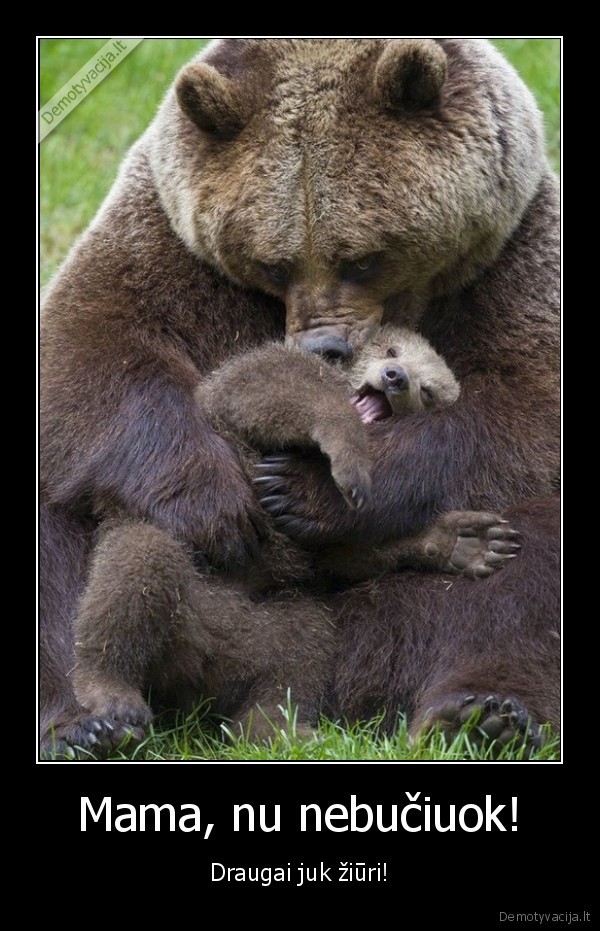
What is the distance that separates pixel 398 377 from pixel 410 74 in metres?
1.23

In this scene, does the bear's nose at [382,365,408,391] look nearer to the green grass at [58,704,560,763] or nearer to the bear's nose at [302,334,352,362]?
the bear's nose at [302,334,352,362]

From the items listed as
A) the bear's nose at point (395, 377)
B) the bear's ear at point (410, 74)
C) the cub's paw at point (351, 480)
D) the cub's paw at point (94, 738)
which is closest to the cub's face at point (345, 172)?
the bear's ear at point (410, 74)

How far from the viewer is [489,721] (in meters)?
5.23

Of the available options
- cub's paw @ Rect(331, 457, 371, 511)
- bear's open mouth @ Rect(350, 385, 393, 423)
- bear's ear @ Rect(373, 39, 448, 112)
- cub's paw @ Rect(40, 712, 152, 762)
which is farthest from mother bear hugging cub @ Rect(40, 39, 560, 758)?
cub's paw @ Rect(40, 712, 152, 762)

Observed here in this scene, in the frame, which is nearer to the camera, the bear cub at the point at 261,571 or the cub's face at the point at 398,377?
the bear cub at the point at 261,571

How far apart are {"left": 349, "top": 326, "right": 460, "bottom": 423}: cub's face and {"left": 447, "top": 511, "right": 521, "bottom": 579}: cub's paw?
56 centimetres

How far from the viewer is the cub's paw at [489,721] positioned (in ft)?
17.1

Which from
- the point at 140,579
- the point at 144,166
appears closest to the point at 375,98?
the point at 144,166

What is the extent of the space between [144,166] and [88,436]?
55.9 inches

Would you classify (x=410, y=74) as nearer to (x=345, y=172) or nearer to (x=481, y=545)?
(x=345, y=172)

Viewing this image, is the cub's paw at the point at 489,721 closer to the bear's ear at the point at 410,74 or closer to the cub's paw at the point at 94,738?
the cub's paw at the point at 94,738

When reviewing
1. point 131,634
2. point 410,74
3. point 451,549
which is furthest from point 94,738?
point 410,74

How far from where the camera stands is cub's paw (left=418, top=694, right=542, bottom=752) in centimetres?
522

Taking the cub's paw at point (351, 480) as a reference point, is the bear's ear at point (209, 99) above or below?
above
